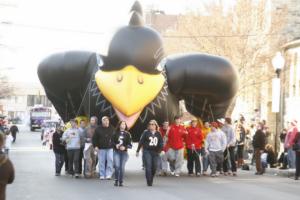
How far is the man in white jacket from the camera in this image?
18281 mm

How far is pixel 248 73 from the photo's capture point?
37.8 m

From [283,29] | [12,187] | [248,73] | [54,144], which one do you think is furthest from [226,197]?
[283,29]

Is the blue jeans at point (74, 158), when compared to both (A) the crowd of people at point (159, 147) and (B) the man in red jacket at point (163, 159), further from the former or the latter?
(B) the man in red jacket at point (163, 159)

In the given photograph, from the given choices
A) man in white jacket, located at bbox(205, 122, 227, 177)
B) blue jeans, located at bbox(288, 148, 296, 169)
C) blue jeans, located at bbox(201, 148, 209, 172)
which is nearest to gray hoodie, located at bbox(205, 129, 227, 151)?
man in white jacket, located at bbox(205, 122, 227, 177)

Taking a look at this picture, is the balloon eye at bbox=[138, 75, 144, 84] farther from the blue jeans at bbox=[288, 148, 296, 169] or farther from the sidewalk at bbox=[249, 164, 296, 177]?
the sidewalk at bbox=[249, 164, 296, 177]

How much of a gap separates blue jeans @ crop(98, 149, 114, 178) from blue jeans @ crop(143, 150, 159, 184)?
4.90 ft

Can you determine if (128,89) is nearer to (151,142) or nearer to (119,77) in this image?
(119,77)

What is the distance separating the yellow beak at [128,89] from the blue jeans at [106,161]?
4.33ft

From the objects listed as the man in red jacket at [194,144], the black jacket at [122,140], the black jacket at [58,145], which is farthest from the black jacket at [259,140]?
the black jacket at [58,145]

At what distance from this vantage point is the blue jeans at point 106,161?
1667 centimetres

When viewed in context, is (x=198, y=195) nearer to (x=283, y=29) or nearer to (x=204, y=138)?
(x=204, y=138)

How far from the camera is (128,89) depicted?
1731 centimetres

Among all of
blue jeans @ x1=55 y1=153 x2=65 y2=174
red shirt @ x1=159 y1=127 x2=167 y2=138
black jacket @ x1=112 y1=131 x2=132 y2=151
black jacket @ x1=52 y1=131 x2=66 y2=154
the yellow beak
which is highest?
the yellow beak

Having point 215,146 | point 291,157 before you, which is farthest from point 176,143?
point 291,157
